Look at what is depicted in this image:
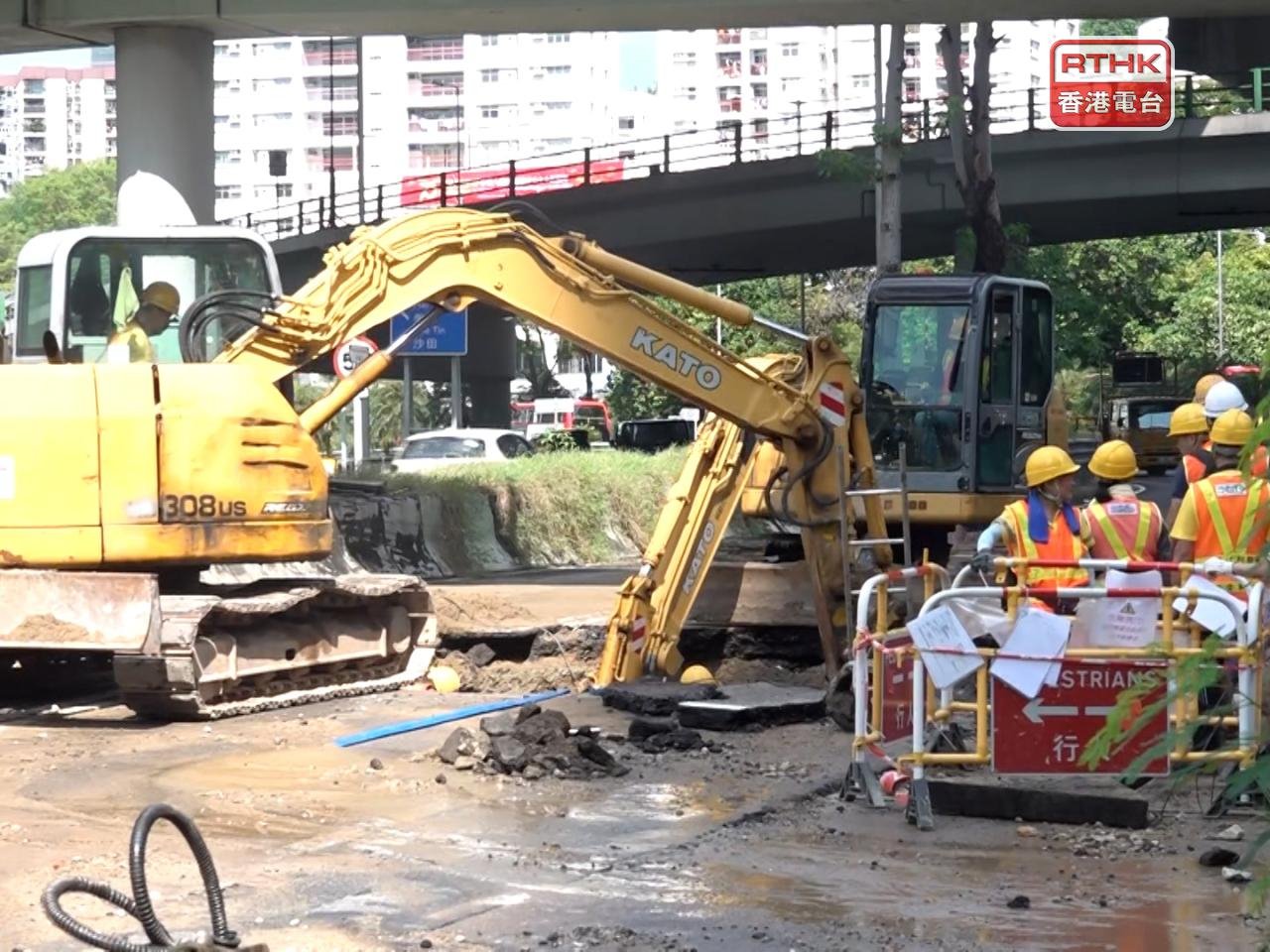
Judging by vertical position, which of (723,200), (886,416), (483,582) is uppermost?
(723,200)

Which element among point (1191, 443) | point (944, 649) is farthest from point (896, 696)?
point (1191, 443)

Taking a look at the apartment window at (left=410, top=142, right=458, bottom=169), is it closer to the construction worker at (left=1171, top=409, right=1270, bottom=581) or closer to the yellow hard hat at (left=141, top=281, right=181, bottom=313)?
the yellow hard hat at (left=141, top=281, right=181, bottom=313)

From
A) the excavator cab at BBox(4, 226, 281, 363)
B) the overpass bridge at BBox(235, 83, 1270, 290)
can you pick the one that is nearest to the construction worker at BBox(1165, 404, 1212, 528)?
the excavator cab at BBox(4, 226, 281, 363)

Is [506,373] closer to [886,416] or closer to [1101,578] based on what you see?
[886,416]

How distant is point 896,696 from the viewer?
33.0 feet

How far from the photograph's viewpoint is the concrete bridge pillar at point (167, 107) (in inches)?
917

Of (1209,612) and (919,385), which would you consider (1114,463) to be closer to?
(1209,612)

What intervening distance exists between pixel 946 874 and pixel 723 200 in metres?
30.8

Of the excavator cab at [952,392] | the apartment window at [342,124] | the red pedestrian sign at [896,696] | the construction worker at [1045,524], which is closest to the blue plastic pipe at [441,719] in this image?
the red pedestrian sign at [896,696]

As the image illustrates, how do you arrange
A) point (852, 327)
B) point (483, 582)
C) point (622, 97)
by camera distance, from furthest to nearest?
point (622, 97) < point (852, 327) < point (483, 582)

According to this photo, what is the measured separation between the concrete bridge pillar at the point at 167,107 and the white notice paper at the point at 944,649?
1566 centimetres

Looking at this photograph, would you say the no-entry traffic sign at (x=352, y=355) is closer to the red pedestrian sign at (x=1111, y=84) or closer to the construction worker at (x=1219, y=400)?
the construction worker at (x=1219, y=400)

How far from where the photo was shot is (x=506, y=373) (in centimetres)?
4881

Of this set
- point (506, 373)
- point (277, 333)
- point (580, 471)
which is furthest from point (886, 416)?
point (506, 373)
